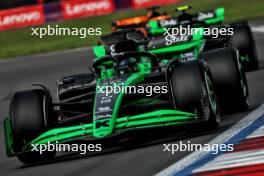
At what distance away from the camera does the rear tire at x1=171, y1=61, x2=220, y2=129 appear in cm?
973

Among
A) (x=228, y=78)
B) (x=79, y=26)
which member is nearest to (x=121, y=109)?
(x=228, y=78)

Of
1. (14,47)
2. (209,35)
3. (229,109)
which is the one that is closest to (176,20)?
(209,35)

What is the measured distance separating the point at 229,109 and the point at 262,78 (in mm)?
3961

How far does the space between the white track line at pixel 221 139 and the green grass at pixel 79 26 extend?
64.9ft

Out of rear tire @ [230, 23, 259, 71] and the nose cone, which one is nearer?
the nose cone

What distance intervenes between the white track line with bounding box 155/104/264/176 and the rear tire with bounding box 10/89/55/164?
194cm

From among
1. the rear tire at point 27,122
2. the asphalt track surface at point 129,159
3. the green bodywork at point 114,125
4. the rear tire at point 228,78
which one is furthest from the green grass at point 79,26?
the green bodywork at point 114,125

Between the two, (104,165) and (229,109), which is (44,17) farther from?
(104,165)

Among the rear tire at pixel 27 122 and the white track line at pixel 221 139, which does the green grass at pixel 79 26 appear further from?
the rear tire at pixel 27 122

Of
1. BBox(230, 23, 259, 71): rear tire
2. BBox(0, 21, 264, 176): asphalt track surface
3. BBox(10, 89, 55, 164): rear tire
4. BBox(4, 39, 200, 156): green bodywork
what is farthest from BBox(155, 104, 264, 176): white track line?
BBox(230, 23, 259, 71): rear tire

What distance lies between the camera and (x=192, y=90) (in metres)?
9.73

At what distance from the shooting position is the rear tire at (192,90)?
9734 mm

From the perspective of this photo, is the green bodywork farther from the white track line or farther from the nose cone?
the white track line

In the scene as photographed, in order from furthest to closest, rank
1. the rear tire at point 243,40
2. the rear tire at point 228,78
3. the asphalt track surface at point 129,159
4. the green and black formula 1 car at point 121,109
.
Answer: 1. the rear tire at point 243,40
2. the rear tire at point 228,78
3. the green and black formula 1 car at point 121,109
4. the asphalt track surface at point 129,159
